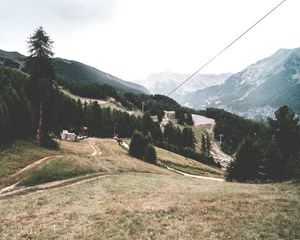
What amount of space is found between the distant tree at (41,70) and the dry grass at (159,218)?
3408 cm

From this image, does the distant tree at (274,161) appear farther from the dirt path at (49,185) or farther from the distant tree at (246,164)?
Answer: the dirt path at (49,185)

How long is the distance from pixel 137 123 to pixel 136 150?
66.6 meters

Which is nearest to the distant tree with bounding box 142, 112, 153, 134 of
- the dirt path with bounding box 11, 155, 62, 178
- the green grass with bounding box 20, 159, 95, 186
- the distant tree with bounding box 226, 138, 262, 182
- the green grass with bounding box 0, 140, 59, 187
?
the distant tree with bounding box 226, 138, 262, 182

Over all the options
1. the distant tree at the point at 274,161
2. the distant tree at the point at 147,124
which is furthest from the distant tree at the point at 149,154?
the distant tree at the point at 147,124

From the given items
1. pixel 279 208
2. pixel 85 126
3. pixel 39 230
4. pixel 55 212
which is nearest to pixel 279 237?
pixel 279 208

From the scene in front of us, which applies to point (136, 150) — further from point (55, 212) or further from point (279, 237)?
point (279, 237)

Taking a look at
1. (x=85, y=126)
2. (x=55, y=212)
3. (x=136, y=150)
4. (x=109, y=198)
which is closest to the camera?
(x=55, y=212)

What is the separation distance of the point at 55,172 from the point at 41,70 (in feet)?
73.1

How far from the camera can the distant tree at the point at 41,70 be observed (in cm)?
5959

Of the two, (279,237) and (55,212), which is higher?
(279,237)

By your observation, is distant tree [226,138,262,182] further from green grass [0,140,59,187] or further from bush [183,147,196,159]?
bush [183,147,196,159]

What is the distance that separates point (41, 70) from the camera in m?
60.0

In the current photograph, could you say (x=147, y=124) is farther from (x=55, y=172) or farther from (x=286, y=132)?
(x=55, y=172)

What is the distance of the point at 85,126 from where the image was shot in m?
129
